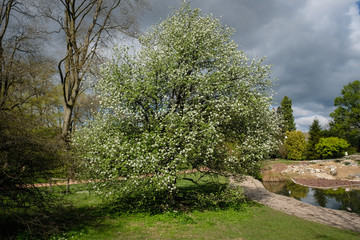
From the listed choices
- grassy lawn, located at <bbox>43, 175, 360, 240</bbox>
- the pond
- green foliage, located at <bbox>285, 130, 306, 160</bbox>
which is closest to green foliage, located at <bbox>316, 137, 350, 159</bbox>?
green foliage, located at <bbox>285, 130, 306, 160</bbox>

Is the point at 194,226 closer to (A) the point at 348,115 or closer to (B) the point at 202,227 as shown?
(B) the point at 202,227

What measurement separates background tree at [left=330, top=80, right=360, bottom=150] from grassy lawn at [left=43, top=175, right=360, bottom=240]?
55.9m

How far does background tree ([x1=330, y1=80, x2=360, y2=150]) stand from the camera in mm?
56237

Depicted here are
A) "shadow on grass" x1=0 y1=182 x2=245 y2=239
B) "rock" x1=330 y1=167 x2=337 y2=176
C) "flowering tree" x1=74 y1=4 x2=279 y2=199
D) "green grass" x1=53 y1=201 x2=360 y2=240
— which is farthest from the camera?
"rock" x1=330 y1=167 x2=337 y2=176

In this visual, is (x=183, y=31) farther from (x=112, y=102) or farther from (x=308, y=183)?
(x=308, y=183)

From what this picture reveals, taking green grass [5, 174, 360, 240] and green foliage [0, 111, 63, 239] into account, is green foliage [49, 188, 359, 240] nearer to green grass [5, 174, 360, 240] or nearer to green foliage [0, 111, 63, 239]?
green grass [5, 174, 360, 240]

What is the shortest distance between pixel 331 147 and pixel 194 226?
50036 mm

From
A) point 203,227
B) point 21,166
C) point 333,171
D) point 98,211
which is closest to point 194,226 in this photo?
point 203,227

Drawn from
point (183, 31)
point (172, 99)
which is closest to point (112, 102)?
point (172, 99)

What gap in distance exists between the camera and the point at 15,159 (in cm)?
793

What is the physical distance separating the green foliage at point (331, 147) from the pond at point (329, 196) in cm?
A: 2704

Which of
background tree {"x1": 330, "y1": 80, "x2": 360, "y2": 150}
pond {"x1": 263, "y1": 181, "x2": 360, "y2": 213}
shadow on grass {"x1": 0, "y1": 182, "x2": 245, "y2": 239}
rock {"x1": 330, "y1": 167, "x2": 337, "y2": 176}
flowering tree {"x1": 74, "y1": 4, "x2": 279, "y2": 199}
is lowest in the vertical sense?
pond {"x1": 263, "y1": 181, "x2": 360, "y2": 213}

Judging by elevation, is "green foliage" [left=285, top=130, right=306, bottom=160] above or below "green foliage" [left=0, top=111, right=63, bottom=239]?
above

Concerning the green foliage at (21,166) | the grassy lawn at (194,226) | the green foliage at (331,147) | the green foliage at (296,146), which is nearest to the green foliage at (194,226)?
the grassy lawn at (194,226)
